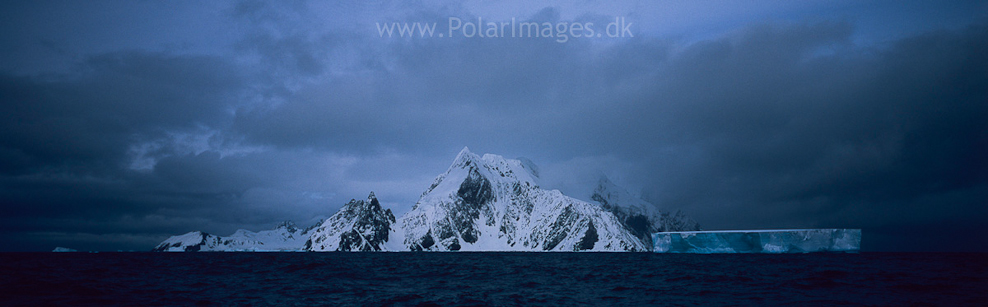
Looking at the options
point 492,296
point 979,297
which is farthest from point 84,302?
point 979,297

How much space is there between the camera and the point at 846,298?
31.6m

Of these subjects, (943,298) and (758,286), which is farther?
(758,286)

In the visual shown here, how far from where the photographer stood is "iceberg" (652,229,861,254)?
112 m

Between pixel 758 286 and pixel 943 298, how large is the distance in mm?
11304

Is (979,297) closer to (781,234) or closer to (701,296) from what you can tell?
(701,296)

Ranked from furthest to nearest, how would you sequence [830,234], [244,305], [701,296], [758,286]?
[830,234] < [758,286] < [701,296] < [244,305]

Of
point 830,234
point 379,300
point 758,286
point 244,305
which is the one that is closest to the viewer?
point 244,305

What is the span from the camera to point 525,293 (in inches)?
1417

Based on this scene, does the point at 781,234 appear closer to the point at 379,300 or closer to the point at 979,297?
the point at 979,297

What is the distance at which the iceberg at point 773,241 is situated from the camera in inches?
4412

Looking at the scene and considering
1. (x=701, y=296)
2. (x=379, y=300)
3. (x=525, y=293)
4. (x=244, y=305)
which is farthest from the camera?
(x=525, y=293)

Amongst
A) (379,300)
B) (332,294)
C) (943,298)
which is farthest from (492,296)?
(943,298)

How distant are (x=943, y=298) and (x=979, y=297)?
333cm

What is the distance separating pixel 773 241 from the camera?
11681 cm
